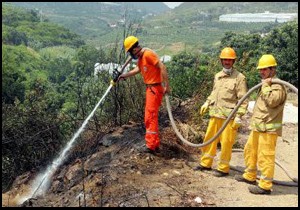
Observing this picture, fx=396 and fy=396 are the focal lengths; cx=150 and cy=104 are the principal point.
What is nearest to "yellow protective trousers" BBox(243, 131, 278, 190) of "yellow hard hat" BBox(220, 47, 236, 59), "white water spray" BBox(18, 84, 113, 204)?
"yellow hard hat" BBox(220, 47, 236, 59)

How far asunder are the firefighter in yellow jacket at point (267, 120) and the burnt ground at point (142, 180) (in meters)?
0.31

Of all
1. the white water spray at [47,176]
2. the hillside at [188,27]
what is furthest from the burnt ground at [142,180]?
the hillside at [188,27]

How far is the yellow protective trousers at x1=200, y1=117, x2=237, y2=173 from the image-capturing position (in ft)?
17.4

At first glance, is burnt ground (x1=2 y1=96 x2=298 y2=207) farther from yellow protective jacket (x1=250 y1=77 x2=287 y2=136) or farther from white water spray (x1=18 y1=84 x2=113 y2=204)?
yellow protective jacket (x1=250 y1=77 x2=287 y2=136)

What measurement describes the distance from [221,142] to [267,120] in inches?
33.3

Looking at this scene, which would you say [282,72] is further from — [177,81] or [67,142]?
[67,142]

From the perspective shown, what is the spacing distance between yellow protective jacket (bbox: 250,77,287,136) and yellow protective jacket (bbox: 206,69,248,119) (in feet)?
1.01

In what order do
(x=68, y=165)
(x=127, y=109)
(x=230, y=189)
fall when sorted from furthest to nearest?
(x=127, y=109) → (x=68, y=165) → (x=230, y=189)

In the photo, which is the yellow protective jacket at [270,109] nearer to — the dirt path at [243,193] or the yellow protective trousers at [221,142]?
the yellow protective trousers at [221,142]

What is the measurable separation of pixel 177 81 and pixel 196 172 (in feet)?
11.7

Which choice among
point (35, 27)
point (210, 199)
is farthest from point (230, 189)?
point (35, 27)

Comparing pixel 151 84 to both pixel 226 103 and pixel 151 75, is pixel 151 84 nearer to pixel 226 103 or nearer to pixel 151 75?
pixel 151 75

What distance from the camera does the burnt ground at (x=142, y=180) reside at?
4.68 m

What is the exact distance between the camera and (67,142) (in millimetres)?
7027
